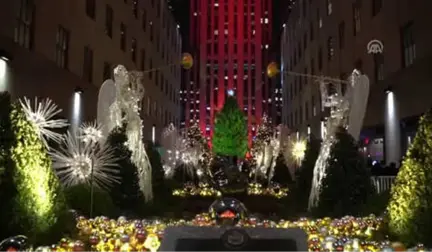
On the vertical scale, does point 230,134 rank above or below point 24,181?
above

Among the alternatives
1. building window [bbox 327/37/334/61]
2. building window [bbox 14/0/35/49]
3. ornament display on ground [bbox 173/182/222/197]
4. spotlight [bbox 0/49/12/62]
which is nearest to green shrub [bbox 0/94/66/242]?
spotlight [bbox 0/49/12/62]

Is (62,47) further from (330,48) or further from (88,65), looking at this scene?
(330,48)

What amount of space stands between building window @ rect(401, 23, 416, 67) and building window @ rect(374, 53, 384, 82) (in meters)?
2.72

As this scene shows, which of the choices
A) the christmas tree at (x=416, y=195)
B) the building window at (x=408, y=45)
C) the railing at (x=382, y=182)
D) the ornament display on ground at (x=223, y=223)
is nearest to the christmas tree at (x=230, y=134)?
the building window at (x=408, y=45)

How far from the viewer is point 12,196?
20.3ft

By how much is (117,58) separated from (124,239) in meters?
23.4

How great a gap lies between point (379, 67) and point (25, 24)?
1604 cm

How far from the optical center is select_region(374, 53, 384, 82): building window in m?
23.5

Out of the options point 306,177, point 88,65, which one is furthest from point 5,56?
point 306,177

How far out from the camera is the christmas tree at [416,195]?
6.79 m

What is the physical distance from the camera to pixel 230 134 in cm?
5131

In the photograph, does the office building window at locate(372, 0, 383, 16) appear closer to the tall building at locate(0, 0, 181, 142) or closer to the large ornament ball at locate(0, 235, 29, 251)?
the tall building at locate(0, 0, 181, 142)

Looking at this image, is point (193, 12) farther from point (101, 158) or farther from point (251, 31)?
point (101, 158)

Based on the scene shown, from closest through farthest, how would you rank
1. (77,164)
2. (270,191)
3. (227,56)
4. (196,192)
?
(77,164) → (196,192) → (270,191) → (227,56)
